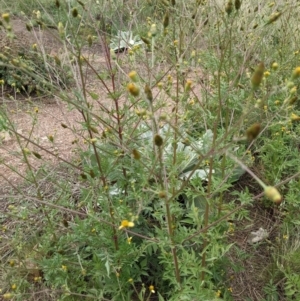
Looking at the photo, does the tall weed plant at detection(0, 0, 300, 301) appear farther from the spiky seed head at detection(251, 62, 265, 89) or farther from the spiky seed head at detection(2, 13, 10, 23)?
the spiky seed head at detection(251, 62, 265, 89)

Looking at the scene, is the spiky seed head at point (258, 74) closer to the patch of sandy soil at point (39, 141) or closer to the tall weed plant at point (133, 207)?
the tall weed plant at point (133, 207)

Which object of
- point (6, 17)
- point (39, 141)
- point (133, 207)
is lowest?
point (39, 141)

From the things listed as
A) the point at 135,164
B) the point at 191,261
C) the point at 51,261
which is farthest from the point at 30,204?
the point at 191,261

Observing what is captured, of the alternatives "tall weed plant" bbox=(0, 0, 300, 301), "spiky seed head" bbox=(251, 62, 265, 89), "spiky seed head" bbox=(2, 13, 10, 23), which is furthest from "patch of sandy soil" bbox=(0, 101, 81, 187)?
"spiky seed head" bbox=(251, 62, 265, 89)

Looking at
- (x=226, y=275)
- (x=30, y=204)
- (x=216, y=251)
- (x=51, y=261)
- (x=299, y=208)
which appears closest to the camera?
(x=216, y=251)

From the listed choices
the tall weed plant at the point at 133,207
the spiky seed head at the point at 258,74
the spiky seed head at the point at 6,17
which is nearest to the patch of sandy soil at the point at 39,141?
the tall weed plant at the point at 133,207

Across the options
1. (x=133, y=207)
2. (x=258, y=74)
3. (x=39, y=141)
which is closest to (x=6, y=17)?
(x=258, y=74)

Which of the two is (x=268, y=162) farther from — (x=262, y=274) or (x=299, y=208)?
(x=262, y=274)

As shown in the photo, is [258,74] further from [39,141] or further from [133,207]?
[39,141]

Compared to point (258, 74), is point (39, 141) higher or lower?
lower

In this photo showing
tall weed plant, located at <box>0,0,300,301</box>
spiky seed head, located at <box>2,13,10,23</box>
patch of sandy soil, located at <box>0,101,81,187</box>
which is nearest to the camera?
spiky seed head, located at <box>2,13,10,23</box>

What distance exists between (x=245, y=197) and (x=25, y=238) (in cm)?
141

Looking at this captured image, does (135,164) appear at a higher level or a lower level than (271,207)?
higher

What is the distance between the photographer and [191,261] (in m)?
1.66
